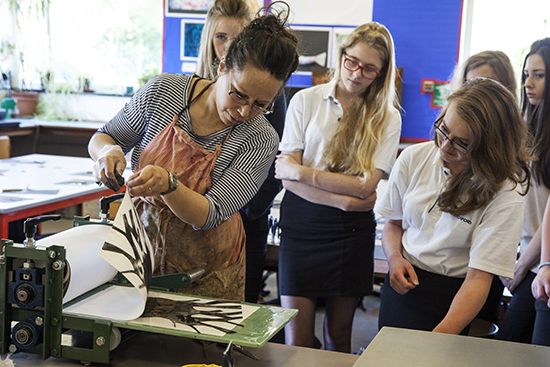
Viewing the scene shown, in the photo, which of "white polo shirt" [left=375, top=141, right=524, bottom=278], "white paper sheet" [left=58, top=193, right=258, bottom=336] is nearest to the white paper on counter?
"white paper sheet" [left=58, top=193, right=258, bottom=336]

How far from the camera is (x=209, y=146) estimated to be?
4.60 feet

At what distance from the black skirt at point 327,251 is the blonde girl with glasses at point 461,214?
0.32m

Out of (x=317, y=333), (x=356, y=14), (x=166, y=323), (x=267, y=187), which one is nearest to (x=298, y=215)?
(x=267, y=187)

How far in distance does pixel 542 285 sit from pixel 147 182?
46.7 inches

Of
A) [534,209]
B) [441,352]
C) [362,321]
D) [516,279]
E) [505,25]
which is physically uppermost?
[505,25]

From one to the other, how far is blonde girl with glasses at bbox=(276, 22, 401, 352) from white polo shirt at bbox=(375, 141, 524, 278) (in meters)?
0.27

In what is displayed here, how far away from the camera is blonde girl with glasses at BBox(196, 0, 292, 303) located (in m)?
1.95

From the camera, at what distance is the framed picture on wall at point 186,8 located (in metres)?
4.64

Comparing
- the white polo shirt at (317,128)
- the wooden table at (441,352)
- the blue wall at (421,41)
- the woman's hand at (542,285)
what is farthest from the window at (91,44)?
the wooden table at (441,352)

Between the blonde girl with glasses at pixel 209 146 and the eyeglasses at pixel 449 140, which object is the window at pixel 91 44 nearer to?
the blonde girl with glasses at pixel 209 146

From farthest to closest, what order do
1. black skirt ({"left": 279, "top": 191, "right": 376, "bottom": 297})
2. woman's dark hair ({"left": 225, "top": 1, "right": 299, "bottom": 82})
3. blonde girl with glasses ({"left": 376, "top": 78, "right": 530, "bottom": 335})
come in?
black skirt ({"left": 279, "top": 191, "right": 376, "bottom": 297})
blonde girl with glasses ({"left": 376, "top": 78, "right": 530, "bottom": 335})
woman's dark hair ({"left": 225, "top": 1, "right": 299, "bottom": 82})

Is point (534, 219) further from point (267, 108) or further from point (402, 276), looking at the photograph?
point (267, 108)

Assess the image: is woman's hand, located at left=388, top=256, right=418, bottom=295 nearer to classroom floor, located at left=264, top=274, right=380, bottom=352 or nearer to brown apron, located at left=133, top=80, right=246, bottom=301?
brown apron, located at left=133, top=80, right=246, bottom=301

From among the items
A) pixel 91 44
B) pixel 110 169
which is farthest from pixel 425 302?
pixel 91 44
